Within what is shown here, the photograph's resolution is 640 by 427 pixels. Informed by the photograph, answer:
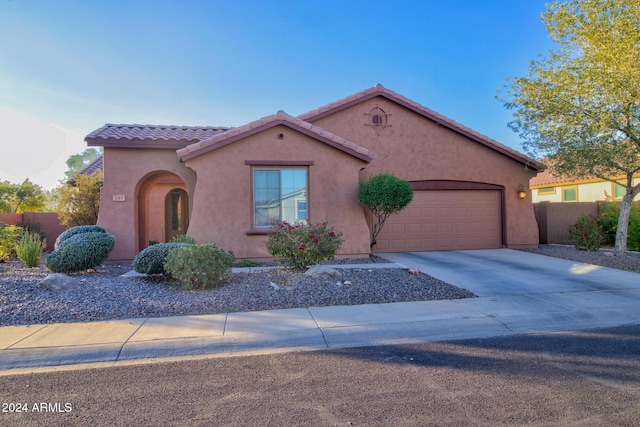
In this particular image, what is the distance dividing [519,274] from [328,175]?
18.0 ft

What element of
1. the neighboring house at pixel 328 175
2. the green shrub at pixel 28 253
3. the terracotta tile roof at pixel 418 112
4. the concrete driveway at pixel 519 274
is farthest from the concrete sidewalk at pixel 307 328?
the terracotta tile roof at pixel 418 112

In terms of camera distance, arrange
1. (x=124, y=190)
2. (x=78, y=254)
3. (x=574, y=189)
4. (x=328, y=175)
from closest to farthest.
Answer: (x=78, y=254), (x=328, y=175), (x=124, y=190), (x=574, y=189)

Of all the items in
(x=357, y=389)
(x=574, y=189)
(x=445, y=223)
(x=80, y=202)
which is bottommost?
(x=357, y=389)

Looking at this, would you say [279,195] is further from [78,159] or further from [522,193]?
[78,159]

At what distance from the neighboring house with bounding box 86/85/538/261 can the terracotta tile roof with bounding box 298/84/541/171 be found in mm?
34

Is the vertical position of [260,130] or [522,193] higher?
[260,130]

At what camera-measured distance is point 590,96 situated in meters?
11.1

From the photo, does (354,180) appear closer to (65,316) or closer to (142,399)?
(65,316)

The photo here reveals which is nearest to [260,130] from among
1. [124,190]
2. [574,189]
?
[124,190]

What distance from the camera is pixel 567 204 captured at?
53.2ft

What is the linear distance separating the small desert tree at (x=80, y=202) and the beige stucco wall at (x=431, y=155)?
24.7 ft

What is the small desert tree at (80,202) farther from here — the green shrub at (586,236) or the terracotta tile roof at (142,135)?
the green shrub at (586,236)

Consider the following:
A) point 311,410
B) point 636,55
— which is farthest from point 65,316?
point 636,55

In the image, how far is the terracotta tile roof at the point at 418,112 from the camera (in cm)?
1336
